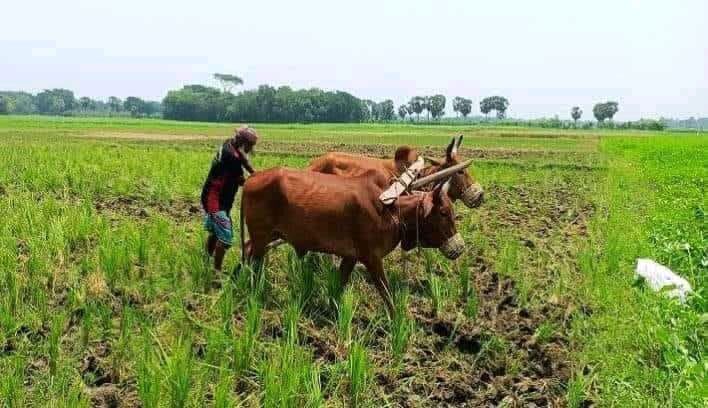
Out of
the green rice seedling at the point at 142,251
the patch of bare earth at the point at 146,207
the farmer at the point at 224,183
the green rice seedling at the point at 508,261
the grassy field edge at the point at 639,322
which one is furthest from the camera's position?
the patch of bare earth at the point at 146,207

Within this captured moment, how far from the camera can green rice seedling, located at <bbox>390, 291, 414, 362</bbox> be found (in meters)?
3.87

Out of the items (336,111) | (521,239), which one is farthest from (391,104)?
(521,239)

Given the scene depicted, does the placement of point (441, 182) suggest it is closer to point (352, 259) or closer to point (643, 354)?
point (352, 259)

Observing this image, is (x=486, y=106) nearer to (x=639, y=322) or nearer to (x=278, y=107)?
(x=278, y=107)

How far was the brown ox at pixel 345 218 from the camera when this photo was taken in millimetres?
4520

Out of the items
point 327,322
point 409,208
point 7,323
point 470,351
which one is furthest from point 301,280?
point 7,323

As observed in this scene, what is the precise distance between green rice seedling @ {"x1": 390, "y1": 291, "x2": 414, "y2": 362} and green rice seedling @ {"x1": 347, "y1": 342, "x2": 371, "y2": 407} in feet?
1.65

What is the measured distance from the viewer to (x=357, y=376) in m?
3.32

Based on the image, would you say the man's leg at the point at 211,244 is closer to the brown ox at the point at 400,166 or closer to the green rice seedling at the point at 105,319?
the green rice seedling at the point at 105,319

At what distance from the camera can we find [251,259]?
15.7ft

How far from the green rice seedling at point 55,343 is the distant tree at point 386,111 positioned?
12083 centimetres

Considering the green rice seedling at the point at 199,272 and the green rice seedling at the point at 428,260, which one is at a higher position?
the green rice seedling at the point at 199,272

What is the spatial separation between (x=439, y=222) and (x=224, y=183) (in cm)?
184

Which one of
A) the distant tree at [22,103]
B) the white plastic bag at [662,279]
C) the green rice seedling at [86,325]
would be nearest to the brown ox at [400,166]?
the white plastic bag at [662,279]
